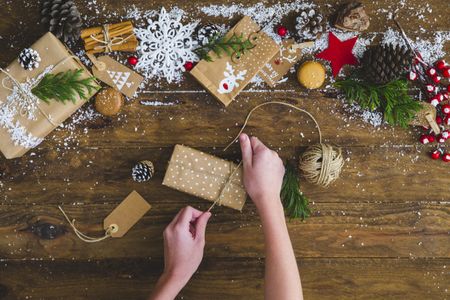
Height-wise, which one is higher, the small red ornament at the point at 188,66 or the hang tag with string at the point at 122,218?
the small red ornament at the point at 188,66

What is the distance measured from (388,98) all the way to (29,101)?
3.55 feet

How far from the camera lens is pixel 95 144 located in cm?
145

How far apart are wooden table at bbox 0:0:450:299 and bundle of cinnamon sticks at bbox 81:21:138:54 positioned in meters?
0.07

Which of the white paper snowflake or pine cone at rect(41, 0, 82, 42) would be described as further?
the white paper snowflake

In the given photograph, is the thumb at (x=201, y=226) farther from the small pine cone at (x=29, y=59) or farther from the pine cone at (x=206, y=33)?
the small pine cone at (x=29, y=59)

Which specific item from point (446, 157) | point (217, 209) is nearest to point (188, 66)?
point (217, 209)

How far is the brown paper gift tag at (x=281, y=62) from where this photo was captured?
1438 millimetres

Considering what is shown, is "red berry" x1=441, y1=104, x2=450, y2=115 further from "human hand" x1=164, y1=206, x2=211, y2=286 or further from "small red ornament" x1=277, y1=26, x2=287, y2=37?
"human hand" x1=164, y1=206, x2=211, y2=286

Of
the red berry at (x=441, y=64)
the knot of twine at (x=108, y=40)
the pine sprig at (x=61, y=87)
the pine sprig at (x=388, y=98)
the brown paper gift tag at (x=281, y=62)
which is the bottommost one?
the pine sprig at (x=388, y=98)

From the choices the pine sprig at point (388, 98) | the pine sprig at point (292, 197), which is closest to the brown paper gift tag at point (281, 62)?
the pine sprig at point (388, 98)

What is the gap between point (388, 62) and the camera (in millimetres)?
1352

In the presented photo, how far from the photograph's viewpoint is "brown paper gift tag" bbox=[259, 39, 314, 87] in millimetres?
1438

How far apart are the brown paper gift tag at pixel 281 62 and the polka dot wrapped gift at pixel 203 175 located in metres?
0.31

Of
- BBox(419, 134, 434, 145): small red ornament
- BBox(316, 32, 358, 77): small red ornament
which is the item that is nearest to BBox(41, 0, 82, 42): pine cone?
BBox(316, 32, 358, 77): small red ornament
